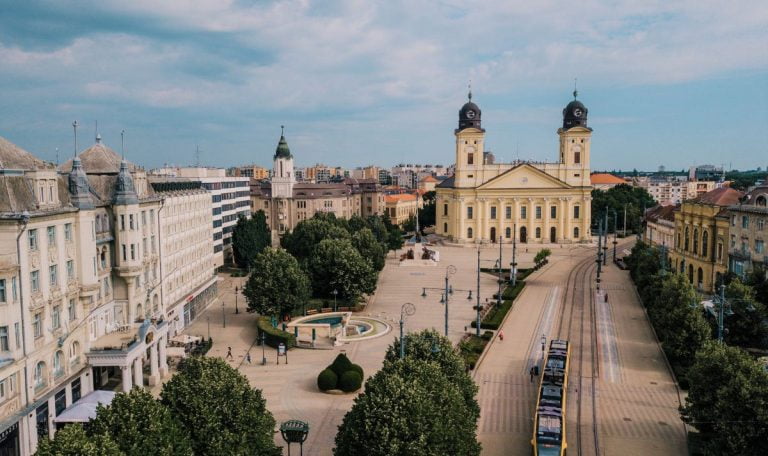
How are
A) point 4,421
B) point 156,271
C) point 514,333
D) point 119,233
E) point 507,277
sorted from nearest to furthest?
1. point 4,421
2. point 119,233
3. point 156,271
4. point 514,333
5. point 507,277

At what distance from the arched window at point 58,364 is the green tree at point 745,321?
146 ft

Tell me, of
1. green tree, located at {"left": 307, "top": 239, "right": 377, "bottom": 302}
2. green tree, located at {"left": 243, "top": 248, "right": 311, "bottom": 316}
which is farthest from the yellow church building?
green tree, located at {"left": 243, "top": 248, "right": 311, "bottom": 316}

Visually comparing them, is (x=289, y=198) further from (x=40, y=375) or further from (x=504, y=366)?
(x=40, y=375)

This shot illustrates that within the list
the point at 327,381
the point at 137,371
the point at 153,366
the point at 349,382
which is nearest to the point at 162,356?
the point at 153,366

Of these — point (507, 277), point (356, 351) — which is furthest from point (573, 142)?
point (356, 351)

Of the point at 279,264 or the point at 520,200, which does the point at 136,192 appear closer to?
the point at 279,264

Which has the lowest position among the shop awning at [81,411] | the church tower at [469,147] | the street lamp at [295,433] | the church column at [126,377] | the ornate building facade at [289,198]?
the street lamp at [295,433]

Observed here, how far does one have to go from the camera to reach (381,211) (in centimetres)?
16012

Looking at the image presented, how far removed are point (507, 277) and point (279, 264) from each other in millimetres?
39906

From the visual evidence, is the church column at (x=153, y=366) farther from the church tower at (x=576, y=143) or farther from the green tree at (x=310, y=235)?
the church tower at (x=576, y=143)

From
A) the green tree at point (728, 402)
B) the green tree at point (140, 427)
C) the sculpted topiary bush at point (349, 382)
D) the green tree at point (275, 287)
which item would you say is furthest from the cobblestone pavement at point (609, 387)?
the green tree at point (275, 287)

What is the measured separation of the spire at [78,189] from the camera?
37.5m

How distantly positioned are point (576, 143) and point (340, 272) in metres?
73.5

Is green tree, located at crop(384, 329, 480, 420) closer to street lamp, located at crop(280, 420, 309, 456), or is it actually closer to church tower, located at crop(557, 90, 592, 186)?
street lamp, located at crop(280, 420, 309, 456)
